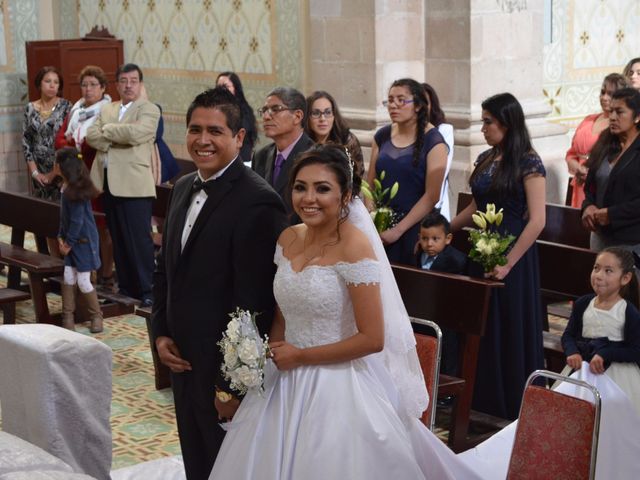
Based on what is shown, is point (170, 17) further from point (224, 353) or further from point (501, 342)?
point (224, 353)

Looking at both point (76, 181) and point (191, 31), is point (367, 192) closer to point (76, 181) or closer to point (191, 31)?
point (76, 181)

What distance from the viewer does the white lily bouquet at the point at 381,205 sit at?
614 centimetres

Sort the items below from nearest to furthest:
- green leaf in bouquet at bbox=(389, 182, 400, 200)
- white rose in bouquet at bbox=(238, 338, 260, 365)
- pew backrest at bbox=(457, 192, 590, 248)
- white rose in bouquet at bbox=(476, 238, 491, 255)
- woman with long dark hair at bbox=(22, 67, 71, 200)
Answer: white rose in bouquet at bbox=(238, 338, 260, 365) < white rose in bouquet at bbox=(476, 238, 491, 255) < green leaf in bouquet at bbox=(389, 182, 400, 200) < pew backrest at bbox=(457, 192, 590, 248) < woman with long dark hair at bbox=(22, 67, 71, 200)

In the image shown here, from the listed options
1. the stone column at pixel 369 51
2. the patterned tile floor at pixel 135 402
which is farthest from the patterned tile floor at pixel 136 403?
the stone column at pixel 369 51

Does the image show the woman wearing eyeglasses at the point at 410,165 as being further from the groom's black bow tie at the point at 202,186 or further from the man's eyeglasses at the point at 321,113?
the groom's black bow tie at the point at 202,186

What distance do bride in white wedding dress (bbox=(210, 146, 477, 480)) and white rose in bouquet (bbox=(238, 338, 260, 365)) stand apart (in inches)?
7.9

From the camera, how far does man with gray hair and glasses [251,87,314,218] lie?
5.47 meters

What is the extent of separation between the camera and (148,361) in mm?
7160

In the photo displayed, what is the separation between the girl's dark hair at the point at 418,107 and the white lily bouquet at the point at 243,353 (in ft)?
9.53

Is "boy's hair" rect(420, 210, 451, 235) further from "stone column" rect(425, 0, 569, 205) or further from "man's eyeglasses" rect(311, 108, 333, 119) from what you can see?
"stone column" rect(425, 0, 569, 205)

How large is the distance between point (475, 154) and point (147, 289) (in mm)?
2806

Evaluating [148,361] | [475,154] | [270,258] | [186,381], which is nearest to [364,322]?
[270,258]

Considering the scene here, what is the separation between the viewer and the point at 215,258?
386cm

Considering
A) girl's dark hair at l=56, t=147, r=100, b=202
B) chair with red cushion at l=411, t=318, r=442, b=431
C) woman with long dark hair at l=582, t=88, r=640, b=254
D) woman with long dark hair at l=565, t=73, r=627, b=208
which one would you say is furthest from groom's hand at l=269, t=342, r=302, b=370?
woman with long dark hair at l=565, t=73, r=627, b=208
